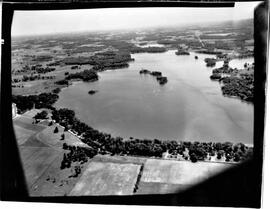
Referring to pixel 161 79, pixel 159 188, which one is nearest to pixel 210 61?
pixel 161 79

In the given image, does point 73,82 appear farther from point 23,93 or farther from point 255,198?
point 255,198

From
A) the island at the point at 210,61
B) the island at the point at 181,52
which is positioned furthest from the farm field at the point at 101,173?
the island at the point at 181,52

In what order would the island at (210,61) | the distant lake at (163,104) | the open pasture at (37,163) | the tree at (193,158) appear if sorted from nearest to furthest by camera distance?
1. the open pasture at (37,163)
2. the tree at (193,158)
3. the distant lake at (163,104)
4. the island at (210,61)

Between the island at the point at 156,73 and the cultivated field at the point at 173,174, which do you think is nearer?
the cultivated field at the point at 173,174

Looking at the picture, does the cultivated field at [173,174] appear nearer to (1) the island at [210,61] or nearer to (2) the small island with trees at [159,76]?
(2) the small island with trees at [159,76]

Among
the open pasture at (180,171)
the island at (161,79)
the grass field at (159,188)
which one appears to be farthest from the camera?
the island at (161,79)

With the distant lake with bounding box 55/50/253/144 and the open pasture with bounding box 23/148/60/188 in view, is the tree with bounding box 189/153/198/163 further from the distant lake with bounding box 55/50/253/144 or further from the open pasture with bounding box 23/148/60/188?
the open pasture with bounding box 23/148/60/188

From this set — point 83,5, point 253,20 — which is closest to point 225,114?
point 253,20
